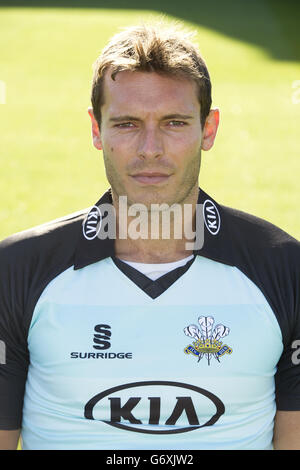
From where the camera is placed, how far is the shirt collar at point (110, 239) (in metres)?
2.10

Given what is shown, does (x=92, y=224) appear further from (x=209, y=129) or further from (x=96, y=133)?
(x=209, y=129)

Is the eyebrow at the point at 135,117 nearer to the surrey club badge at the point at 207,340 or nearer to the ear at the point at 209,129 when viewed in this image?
the ear at the point at 209,129

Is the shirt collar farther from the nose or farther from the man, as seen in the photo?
the nose

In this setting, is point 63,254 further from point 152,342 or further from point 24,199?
point 24,199

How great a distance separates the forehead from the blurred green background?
2.25 ft

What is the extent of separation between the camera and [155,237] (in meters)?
2.17

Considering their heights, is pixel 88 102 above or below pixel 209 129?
above

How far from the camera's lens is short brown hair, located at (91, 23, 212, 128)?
206cm

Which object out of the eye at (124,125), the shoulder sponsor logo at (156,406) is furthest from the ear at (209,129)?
the shoulder sponsor logo at (156,406)

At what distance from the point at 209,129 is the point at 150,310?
0.63 m

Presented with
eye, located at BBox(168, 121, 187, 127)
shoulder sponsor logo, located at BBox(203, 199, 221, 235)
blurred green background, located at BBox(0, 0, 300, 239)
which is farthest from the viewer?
blurred green background, located at BBox(0, 0, 300, 239)

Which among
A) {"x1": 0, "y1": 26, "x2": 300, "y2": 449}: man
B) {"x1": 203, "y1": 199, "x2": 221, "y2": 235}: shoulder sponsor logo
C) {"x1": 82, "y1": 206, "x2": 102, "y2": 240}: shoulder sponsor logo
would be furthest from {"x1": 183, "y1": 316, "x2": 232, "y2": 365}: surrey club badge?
{"x1": 82, "y1": 206, "x2": 102, "y2": 240}: shoulder sponsor logo

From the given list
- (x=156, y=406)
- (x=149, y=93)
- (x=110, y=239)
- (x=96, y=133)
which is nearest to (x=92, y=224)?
(x=110, y=239)

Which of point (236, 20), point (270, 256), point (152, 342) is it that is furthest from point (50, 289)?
point (236, 20)
